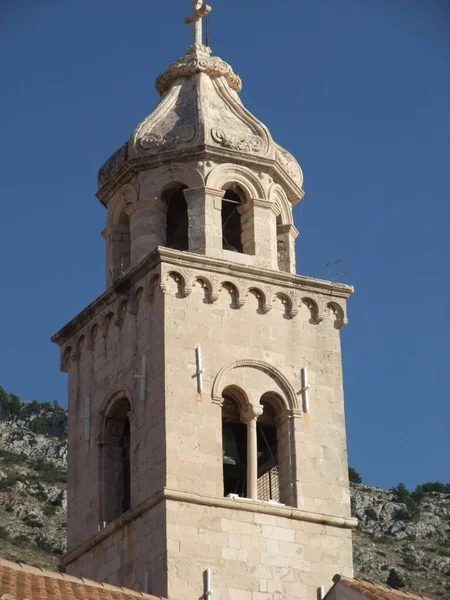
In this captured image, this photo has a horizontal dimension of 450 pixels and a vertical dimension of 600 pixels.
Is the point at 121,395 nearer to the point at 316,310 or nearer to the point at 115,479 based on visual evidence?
the point at 115,479

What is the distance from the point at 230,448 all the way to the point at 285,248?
4.14m

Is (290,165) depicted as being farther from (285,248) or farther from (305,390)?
(305,390)

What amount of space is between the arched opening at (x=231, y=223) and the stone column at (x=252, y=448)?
11.9ft

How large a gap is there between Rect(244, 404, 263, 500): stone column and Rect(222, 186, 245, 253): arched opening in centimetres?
364

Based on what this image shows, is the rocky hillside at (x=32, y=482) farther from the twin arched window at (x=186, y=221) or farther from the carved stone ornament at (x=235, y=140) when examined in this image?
the carved stone ornament at (x=235, y=140)

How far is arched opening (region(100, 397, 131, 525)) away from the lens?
31.5 metres

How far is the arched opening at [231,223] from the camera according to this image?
110ft

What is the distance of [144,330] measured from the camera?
103ft

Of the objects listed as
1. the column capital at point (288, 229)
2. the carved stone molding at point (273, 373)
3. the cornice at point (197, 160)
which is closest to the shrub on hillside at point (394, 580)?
the column capital at point (288, 229)

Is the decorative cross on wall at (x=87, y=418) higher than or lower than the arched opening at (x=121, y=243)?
lower

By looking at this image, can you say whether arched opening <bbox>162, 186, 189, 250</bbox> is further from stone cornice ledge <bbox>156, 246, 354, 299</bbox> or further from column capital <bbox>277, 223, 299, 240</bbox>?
stone cornice ledge <bbox>156, 246, 354, 299</bbox>

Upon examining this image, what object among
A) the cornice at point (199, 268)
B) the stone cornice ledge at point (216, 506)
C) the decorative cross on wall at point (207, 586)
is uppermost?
the cornice at point (199, 268)

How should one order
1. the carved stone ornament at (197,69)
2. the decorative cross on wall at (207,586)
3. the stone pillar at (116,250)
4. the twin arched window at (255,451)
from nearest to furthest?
the decorative cross on wall at (207,586)
the twin arched window at (255,451)
the stone pillar at (116,250)
the carved stone ornament at (197,69)

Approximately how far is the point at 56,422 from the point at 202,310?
114ft
